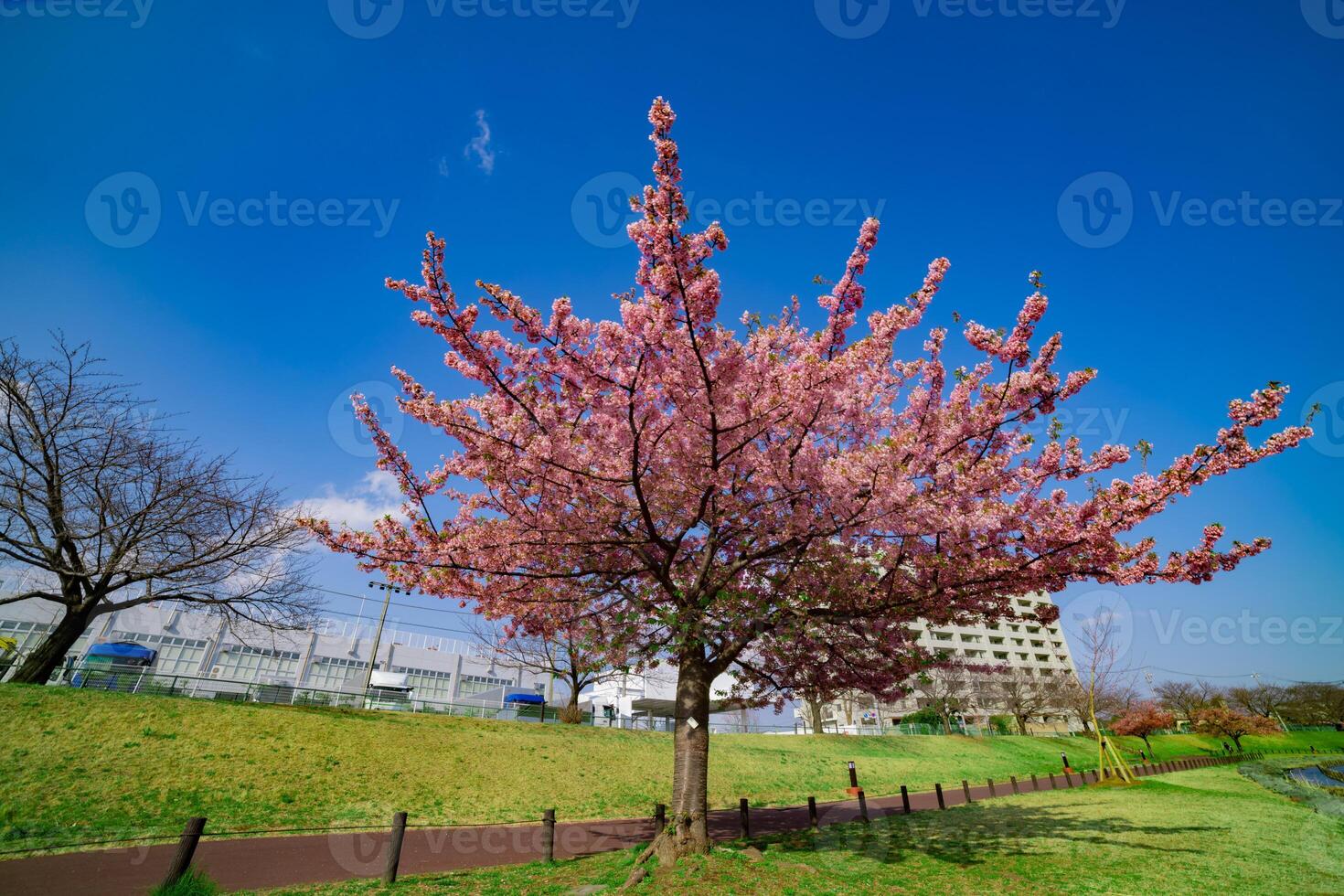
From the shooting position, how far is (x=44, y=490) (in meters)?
17.8

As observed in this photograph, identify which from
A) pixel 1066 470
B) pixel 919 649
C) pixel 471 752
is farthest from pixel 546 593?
pixel 471 752

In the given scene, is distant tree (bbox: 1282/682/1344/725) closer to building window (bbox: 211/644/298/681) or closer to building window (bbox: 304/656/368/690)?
building window (bbox: 304/656/368/690)

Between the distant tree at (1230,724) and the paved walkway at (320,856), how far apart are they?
53118mm

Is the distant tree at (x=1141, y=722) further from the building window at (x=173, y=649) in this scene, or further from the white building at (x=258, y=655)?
the building window at (x=173, y=649)

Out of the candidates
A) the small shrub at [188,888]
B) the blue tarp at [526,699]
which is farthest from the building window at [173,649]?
the small shrub at [188,888]

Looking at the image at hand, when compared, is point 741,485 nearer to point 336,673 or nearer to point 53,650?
point 53,650

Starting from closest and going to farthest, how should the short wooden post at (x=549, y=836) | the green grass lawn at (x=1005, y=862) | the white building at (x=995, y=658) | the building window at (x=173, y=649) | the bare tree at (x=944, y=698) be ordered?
1. the green grass lawn at (x=1005, y=862)
2. the short wooden post at (x=549, y=836)
3. the building window at (x=173, y=649)
4. the bare tree at (x=944, y=698)
5. the white building at (x=995, y=658)

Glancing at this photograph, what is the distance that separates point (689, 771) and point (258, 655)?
147ft

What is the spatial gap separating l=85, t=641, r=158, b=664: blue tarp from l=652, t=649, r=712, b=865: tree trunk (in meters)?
36.4

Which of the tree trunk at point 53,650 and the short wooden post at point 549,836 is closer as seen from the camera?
the short wooden post at point 549,836

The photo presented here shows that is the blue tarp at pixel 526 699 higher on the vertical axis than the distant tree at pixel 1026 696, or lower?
lower

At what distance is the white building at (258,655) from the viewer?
1278 inches

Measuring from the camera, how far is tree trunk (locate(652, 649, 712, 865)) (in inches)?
322

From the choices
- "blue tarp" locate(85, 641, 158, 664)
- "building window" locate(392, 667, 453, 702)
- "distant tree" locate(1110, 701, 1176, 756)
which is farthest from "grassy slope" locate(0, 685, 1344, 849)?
"distant tree" locate(1110, 701, 1176, 756)
